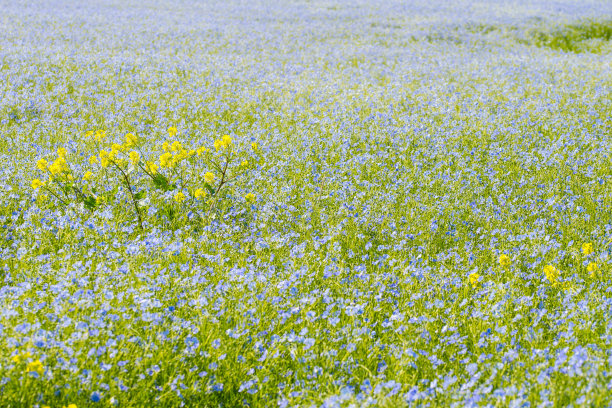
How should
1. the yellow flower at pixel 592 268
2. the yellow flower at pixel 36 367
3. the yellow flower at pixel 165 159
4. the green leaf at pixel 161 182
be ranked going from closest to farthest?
the yellow flower at pixel 36 367, the yellow flower at pixel 592 268, the yellow flower at pixel 165 159, the green leaf at pixel 161 182

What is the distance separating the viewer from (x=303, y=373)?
335 cm

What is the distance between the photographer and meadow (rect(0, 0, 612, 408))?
3193 mm

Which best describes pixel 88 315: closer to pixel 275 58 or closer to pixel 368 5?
pixel 275 58

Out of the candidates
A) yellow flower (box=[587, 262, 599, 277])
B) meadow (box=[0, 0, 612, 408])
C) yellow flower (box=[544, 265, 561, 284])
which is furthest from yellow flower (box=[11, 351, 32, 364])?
yellow flower (box=[587, 262, 599, 277])

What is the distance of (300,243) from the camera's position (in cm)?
518

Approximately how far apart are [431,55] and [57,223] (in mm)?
16420

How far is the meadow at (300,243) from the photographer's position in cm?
319

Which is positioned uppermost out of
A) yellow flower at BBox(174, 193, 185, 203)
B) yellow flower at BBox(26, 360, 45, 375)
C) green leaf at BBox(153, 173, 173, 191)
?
green leaf at BBox(153, 173, 173, 191)

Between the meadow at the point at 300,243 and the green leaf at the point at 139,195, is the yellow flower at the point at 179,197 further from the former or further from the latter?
the green leaf at the point at 139,195

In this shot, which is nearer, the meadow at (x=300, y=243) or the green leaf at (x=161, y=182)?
the meadow at (x=300, y=243)

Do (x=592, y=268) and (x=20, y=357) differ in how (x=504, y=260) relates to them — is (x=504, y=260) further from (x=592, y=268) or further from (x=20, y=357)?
(x=20, y=357)

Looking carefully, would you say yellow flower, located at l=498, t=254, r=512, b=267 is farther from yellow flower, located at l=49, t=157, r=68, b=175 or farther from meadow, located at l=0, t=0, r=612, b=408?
yellow flower, located at l=49, t=157, r=68, b=175

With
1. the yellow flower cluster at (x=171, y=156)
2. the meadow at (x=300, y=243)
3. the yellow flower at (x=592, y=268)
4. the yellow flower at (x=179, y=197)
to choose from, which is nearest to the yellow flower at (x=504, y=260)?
the meadow at (x=300, y=243)

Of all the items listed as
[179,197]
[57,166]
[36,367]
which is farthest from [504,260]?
[57,166]
